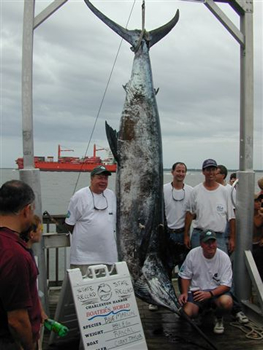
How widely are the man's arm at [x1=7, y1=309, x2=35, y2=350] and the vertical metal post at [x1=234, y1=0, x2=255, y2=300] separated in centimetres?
270

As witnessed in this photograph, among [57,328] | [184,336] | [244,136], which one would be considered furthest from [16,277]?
[244,136]

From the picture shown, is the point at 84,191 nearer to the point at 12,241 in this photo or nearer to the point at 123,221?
the point at 123,221

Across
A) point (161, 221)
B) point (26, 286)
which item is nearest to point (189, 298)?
point (161, 221)

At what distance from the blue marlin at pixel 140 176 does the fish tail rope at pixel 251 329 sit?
2.99 ft

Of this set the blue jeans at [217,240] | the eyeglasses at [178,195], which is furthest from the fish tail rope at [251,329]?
the eyeglasses at [178,195]

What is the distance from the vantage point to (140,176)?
3.33 m

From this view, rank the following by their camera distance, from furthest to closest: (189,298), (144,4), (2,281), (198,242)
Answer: (198,242), (189,298), (144,4), (2,281)

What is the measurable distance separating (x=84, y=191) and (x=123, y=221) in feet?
1.44

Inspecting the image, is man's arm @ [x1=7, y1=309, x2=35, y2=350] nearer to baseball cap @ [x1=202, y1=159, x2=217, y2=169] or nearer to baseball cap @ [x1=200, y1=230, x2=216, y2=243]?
baseball cap @ [x1=200, y1=230, x2=216, y2=243]

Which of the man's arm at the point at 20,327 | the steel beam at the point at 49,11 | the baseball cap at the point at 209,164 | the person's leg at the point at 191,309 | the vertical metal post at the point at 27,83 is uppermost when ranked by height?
the steel beam at the point at 49,11

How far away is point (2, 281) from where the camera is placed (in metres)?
1.61

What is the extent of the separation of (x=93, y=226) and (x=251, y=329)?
1.66 meters

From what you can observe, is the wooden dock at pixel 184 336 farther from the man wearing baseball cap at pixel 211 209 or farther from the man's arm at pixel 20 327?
the man's arm at pixel 20 327

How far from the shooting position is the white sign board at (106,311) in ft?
8.70
